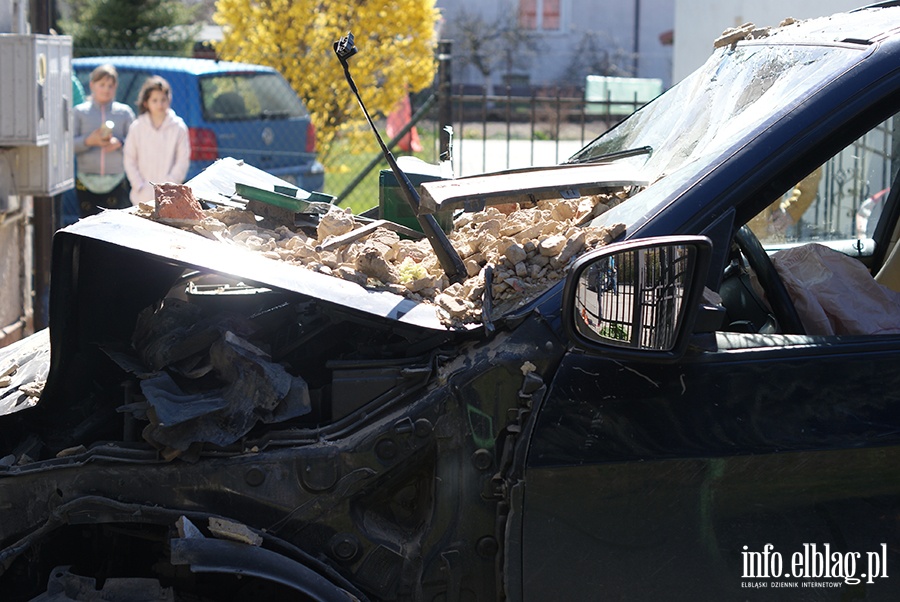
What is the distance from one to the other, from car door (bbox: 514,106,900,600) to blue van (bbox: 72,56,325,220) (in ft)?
29.2

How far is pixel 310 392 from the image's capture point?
2.51 m

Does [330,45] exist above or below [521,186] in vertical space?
above

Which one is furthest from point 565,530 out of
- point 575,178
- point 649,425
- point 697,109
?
point 697,109

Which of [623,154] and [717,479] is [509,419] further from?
[623,154]

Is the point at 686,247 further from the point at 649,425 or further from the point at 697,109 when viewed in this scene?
the point at 697,109

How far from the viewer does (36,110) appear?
622cm

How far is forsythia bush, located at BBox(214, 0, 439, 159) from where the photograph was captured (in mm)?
12156

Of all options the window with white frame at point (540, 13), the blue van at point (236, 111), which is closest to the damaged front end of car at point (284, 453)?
the blue van at point (236, 111)

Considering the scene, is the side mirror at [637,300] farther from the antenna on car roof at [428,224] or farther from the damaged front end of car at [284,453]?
the antenna on car roof at [428,224]

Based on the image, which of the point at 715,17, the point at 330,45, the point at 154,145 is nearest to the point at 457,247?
the point at 154,145

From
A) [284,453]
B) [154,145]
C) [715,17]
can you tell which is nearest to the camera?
[284,453]

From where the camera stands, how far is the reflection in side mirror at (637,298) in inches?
83.3

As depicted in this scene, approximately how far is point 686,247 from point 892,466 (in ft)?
2.07
